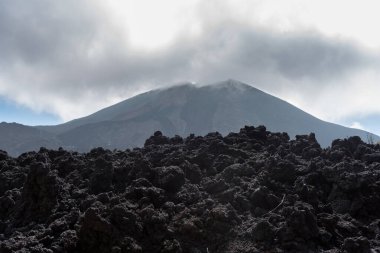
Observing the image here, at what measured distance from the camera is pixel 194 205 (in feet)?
35.2

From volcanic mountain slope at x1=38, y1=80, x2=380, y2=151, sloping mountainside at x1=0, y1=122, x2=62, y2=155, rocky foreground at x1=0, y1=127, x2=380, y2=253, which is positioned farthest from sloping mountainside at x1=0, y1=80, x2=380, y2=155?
rocky foreground at x1=0, y1=127, x2=380, y2=253

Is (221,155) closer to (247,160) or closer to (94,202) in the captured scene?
(247,160)

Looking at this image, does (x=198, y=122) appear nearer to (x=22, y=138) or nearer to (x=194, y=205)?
(x=22, y=138)

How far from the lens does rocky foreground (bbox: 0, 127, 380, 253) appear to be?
366 inches

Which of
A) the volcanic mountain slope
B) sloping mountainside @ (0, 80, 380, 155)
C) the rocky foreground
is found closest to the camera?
the rocky foreground

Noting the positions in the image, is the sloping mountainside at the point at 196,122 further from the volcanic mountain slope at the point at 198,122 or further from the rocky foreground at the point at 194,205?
the rocky foreground at the point at 194,205

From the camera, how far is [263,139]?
18.6 metres

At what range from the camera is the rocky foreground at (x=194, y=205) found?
9297mm

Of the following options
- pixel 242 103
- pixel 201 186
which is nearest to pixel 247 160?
pixel 201 186

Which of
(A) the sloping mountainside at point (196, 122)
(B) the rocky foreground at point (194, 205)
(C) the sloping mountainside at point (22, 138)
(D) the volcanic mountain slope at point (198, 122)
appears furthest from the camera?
(D) the volcanic mountain slope at point (198, 122)

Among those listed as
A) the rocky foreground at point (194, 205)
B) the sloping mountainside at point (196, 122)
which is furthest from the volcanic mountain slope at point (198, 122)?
the rocky foreground at point (194, 205)

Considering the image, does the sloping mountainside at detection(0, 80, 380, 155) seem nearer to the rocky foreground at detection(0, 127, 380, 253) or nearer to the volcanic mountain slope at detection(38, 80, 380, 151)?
the volcanic mountain slope at detection(38, 80, 380, 151)

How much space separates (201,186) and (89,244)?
3.89 metres

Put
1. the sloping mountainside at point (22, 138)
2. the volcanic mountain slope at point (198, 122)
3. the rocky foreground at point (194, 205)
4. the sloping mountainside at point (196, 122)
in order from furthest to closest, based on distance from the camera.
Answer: the volcanic mountain slope at point (198, 122), the sloping mountainside at point (196, 122), the sloping mountainside at point (22, 138), the rocky foreground at point (194, 205)
